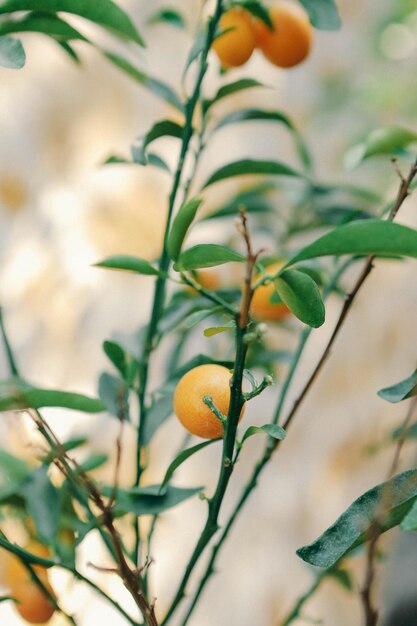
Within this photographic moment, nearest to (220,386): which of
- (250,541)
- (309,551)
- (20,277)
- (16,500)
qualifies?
Answer: (309,551)

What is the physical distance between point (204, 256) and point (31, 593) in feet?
1.25

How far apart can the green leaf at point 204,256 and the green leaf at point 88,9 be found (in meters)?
0.22

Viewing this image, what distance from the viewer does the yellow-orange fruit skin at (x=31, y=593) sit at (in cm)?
59

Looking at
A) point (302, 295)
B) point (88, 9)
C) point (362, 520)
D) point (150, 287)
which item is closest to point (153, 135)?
point (88, 9)

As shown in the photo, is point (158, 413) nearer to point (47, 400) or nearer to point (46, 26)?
point (47, 400)

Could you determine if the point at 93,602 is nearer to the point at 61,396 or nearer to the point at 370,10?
the point at 61,396

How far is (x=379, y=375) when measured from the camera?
1.28 meters

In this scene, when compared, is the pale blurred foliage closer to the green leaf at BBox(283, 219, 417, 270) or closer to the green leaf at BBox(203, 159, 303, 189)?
the green leaf at BBox(203, 159, 303, 189)

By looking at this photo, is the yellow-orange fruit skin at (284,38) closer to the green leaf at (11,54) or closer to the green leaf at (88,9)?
the green leaf at (88,9)

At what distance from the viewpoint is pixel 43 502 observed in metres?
0.56

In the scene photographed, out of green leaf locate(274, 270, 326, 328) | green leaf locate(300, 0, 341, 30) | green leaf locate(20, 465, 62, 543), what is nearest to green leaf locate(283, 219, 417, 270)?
green leaf locate(274, 270, 326, 328)

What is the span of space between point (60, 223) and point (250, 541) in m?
0.67

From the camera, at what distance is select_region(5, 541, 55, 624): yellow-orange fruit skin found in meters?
0.59

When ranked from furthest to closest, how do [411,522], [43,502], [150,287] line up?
[150,287], [43,502], [411,522]
